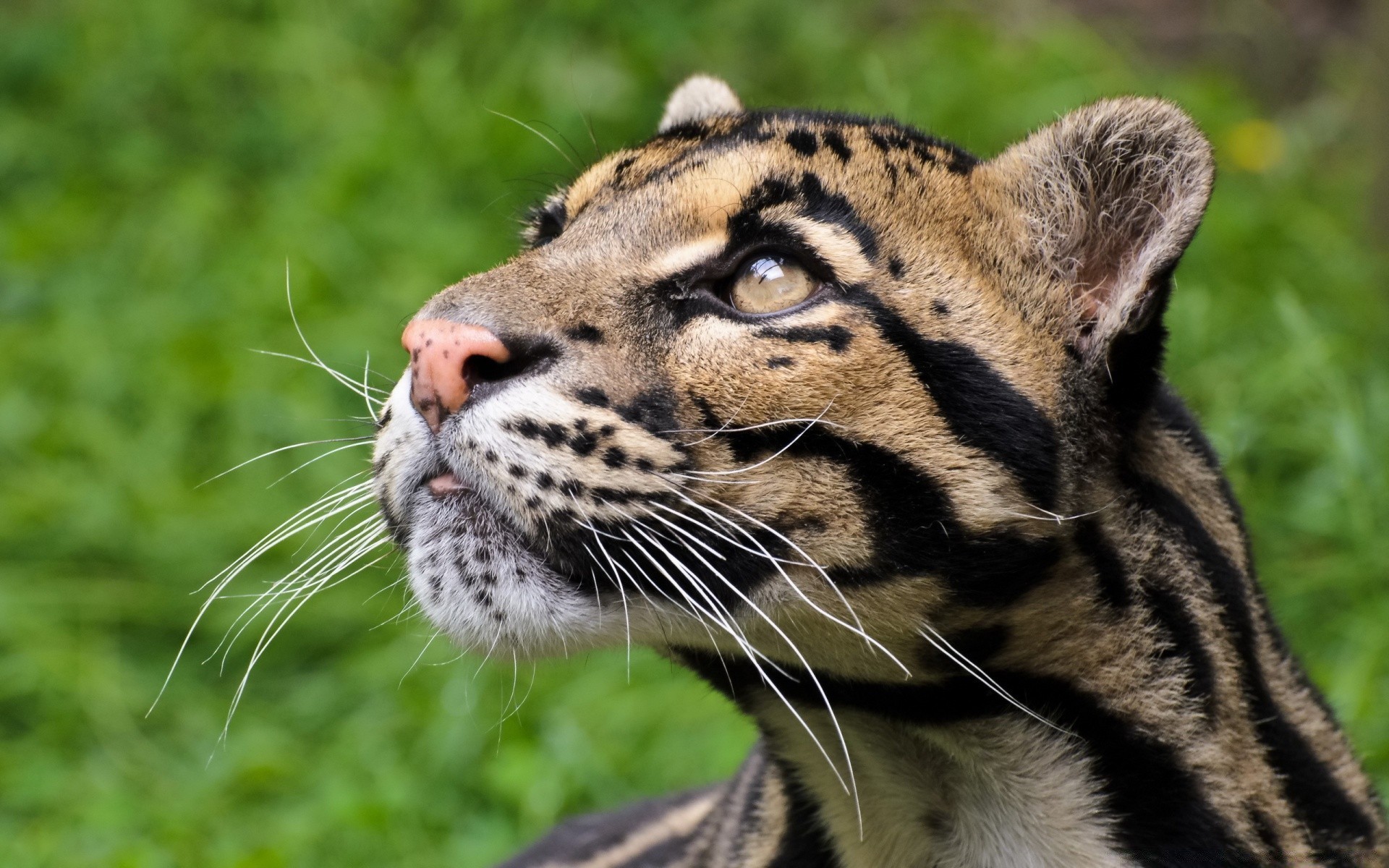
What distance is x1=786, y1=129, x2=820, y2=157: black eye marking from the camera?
3203 mm

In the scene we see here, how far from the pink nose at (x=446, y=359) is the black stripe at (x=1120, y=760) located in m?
0.89

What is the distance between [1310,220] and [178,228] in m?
6.71

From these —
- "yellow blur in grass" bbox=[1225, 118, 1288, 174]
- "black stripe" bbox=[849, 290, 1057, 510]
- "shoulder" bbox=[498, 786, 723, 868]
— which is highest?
"yellow blur in grass" bbox=[1225, 118, 1288, 174]

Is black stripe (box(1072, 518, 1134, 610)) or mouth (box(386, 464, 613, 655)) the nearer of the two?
mouth (box(386, 464, 613, 655))

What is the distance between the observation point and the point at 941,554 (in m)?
2.87

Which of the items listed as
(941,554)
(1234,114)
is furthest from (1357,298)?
(941,554)

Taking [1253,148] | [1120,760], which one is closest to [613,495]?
[1120,760]

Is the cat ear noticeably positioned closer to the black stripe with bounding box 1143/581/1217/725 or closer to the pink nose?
the black stripe with bounding box 1143/581/1217/725

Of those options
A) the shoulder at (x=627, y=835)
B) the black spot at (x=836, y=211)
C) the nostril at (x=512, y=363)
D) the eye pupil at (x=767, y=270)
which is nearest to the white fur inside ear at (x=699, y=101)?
the black spot at (x=836, y=211)

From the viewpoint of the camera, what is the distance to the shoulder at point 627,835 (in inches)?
166

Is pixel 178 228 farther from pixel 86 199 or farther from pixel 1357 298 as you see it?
pixel 1357 298

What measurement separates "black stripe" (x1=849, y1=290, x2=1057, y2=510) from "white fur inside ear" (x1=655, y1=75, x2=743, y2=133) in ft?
4.31

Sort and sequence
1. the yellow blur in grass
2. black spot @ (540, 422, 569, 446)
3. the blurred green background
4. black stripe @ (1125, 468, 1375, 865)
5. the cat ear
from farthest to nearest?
the yellow blur in grass, the blurred green background, black stripe @ (1125, 468, 1375, 865), the cat ear, black spot @ (540, 422, 569, 446)

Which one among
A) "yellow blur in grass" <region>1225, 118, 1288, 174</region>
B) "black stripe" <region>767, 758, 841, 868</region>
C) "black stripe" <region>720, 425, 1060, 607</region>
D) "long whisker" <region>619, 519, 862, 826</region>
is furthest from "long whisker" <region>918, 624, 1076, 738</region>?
"yellow blur in grass" <region>1225, 118, 1288, 174</region>
